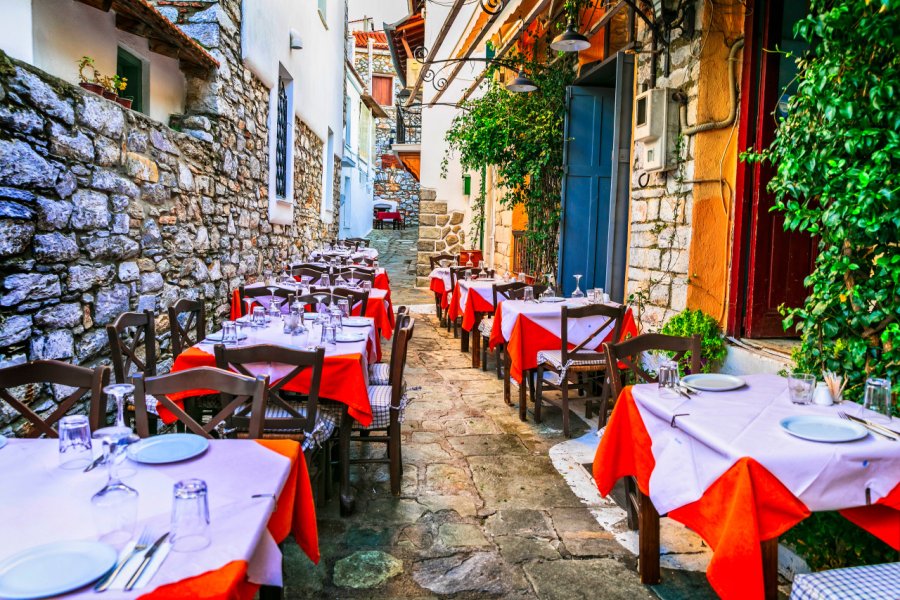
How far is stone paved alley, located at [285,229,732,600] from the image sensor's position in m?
2.49

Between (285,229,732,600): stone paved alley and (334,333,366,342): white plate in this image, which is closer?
(285,229,732,600): stone paved alley

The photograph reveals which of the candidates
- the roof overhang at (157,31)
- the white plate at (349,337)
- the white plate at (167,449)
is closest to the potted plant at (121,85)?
the roof overhang at (157,31)

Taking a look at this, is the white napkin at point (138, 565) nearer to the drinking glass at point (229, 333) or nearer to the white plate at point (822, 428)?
the white plate at point (822, 428)

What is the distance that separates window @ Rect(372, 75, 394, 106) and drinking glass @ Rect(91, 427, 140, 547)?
88.0ft

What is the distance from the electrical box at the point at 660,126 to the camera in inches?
170

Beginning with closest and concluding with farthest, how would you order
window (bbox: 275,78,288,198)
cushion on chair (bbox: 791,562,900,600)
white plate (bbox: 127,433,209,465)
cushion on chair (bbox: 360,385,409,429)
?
1. cushion on chair (bbox: 791,562,900,600)
2. white plate (bbox: 127,433,209,465)
3. cushion on chair (bbox: 360,385,409,429)
4. window (bbox: 275,78,288,198)

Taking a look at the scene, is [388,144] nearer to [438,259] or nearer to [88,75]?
[438,259]

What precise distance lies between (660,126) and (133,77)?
391 cm

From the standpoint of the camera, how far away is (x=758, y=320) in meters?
3.78

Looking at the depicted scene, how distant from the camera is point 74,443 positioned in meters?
1.67

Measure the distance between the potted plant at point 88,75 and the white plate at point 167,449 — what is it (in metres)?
2.65

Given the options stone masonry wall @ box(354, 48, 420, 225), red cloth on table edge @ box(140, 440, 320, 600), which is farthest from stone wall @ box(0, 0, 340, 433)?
stone masonry wall @ box(354, 48, 420, 225)

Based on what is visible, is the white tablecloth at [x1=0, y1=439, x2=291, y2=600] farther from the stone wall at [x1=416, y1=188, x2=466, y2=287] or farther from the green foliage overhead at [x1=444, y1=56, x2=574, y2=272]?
the stone wall at [x1=416, y1=188, x2=466, y2=287]

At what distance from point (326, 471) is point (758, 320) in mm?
2590
